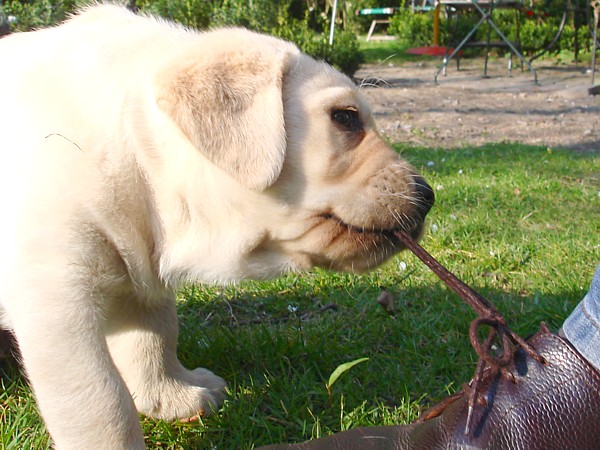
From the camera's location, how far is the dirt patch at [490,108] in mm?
7898

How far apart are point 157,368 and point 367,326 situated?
97 cm

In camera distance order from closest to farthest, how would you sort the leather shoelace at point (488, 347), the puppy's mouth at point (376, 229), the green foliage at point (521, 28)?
the leather shoelace at point (488, 347)
the puppy's mouth at point (376, 229)
the green foliage at point (521, 28)

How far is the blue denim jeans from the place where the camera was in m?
1.80

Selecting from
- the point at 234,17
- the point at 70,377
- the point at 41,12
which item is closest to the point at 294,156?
the point at 70,377

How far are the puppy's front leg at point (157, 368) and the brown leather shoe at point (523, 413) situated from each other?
1.98ft

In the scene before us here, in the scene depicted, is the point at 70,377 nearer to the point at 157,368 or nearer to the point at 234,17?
the point at 157,368

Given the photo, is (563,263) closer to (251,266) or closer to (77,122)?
(251,266)

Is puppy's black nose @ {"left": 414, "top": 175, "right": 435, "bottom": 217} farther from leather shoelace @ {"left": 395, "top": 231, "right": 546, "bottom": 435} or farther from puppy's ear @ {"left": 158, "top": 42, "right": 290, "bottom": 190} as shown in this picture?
puppy's ear @ {"left": 158, "top": 42, "right": 290, "bottom": 190}

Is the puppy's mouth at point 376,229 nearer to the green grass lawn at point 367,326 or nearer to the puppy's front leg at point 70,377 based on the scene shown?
the green grass lawn at point 367,326

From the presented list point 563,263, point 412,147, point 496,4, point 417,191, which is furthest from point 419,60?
point 417,191

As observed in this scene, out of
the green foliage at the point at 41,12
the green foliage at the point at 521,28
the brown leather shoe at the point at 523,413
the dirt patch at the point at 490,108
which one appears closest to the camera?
the brown leather shoe at the point at 523,413

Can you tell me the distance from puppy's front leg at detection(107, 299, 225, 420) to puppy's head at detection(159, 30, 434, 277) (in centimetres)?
55

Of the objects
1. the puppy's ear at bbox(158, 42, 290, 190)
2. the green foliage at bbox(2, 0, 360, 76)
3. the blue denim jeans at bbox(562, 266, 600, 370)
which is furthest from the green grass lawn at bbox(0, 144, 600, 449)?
the green foliage at bbox(2, 0, 360, 76)

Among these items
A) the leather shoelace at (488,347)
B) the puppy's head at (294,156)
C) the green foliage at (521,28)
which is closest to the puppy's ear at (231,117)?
the puppy's head at (294,156)
